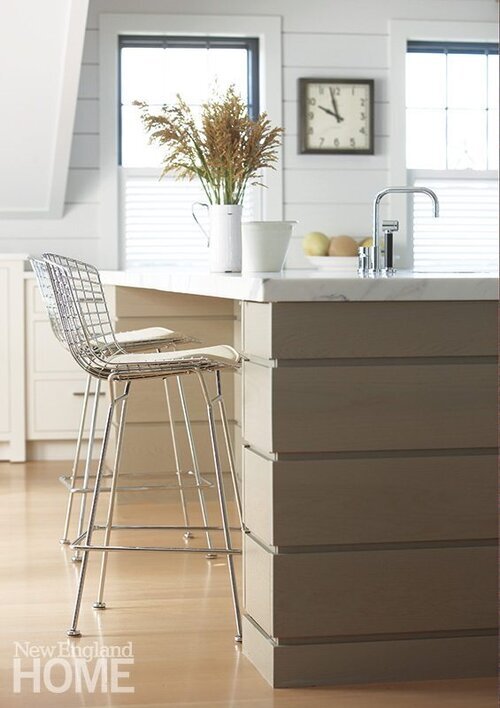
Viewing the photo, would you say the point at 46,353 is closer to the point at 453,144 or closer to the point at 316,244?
the point at 316,244

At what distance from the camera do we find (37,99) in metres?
5.25

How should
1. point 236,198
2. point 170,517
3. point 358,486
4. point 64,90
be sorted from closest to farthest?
point 358,486, point 236,198, point 170,517, point 64,90

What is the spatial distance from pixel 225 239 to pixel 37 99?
2007 mm

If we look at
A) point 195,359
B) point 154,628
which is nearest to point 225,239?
point 195,359

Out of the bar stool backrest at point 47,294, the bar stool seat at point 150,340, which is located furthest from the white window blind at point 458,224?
the bar stool backrest at point 47,294

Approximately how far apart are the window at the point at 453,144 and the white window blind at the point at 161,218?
889 mm

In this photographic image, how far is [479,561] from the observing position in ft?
7.88

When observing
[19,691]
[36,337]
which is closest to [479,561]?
[19,691]

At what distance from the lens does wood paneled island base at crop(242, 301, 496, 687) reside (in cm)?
233

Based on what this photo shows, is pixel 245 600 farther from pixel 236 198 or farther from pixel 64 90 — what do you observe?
pixel 64 90

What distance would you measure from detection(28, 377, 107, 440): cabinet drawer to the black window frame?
3.91 feet

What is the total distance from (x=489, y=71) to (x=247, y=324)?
12.6 feet

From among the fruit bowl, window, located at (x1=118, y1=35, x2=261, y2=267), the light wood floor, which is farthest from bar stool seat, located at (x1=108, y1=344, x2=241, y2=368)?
window, located at (x1=118, y1=35, x2=261, y2=267)

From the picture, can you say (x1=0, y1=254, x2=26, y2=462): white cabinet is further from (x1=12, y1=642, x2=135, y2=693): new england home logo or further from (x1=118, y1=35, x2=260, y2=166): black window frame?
(x1=12, y1=642, x2=135, y2=693): new england home logo
